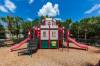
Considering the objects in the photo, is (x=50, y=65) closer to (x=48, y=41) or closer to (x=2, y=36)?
(x=48, y=41)

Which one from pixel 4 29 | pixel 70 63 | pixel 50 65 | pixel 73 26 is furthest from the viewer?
pixel 4 29

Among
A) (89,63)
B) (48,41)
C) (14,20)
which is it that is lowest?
(89,63)

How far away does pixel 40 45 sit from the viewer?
83.7 ft

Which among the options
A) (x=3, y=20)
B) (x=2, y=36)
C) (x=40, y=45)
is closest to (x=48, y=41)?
(x=40, y=45)

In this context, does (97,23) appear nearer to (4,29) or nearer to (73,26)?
(73,26)

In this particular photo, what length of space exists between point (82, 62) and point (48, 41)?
948cm

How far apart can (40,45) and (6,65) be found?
34.5 ft

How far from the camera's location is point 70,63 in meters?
16.0

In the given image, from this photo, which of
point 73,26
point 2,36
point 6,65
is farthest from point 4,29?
point 6,65

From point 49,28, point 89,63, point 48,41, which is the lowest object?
point 89,63

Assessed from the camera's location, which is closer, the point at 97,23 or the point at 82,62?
the point at 82,62

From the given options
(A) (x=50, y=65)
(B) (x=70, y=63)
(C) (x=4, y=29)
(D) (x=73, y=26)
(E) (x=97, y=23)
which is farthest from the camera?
(C) (x=4, y=29)

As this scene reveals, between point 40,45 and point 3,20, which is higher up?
point 3,20

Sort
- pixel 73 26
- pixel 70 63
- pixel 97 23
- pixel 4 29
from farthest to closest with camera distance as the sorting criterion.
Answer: pixel 4 29, pixel 73 26, pixel 97 23, pixel 70 63
